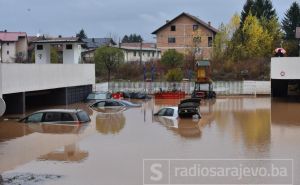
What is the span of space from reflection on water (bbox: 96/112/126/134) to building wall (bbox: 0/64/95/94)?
507 cm

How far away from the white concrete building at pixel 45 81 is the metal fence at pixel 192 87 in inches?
353

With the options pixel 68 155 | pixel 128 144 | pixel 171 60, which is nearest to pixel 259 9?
pixel 171 60

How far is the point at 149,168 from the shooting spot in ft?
66.2

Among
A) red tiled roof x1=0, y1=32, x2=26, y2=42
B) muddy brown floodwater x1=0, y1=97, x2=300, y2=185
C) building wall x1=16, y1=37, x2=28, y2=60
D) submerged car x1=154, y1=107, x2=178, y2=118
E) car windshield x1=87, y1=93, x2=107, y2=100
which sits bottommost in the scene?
muddy brown floodwater x1=0, y1=97, x2=300, y2=185

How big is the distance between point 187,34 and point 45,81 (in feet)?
175

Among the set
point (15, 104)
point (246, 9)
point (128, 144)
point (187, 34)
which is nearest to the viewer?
point (128, 144)

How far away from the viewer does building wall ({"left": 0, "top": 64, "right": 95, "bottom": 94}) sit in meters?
34.8

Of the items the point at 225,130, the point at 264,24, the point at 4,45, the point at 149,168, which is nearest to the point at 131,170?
the point at 149,168

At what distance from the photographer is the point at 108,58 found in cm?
7550

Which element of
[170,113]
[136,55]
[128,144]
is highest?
[136,55]

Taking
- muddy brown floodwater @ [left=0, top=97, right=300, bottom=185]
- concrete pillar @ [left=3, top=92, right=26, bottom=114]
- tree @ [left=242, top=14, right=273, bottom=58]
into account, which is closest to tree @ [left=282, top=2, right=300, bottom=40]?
tree @ [left=242, top=14, right=273, bottom=58]

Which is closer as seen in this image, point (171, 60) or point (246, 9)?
point (171, 60)

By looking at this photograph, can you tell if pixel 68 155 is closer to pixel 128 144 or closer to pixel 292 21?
pixel 128 144

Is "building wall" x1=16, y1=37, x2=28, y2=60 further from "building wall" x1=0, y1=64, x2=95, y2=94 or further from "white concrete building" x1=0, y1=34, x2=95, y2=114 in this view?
"building wall" x1=0, y1=64, x2=95, y2=94
